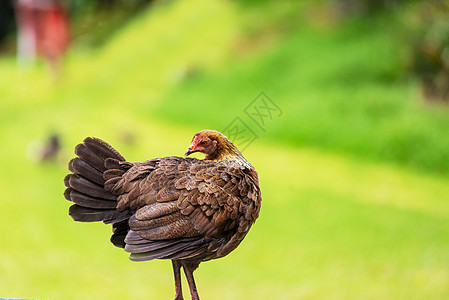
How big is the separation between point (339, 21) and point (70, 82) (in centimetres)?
160

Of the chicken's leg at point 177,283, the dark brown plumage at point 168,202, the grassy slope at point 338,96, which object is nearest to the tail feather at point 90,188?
the dark brown plumage at point 168,202

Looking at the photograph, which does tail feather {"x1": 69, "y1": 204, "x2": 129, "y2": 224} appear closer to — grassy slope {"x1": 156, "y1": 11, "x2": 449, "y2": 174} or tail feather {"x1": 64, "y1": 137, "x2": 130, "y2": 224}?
tail feather {"x1": 64, "y1": 137, "x2": 130, "y2": 224}

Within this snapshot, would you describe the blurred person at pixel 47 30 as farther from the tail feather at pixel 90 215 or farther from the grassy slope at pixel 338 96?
the tail feather at pixel 90 215

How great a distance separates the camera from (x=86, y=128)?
329cm

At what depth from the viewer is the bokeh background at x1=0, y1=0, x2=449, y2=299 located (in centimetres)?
293

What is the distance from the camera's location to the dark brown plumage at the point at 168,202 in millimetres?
1463

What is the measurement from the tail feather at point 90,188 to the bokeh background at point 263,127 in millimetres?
1259

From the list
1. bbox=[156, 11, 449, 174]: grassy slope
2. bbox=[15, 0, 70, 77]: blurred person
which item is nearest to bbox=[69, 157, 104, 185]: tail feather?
bbox=[156, 11, 449, 174]: grassy slope

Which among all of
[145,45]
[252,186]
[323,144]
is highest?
[145,45]

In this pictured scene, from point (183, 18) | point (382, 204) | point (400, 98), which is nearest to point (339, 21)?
point (400, 98)

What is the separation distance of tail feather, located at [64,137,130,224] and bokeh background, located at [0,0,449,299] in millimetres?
1259

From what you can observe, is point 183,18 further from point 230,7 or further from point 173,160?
point 173,160

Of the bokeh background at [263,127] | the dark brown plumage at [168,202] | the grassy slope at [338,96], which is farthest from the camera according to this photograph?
the grassy slope at [338,96]

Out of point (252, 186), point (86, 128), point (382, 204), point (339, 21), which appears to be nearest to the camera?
point (252, 186)
